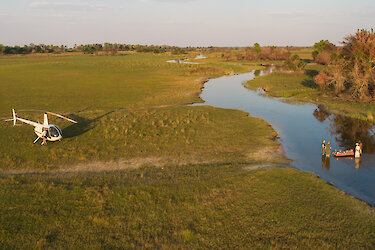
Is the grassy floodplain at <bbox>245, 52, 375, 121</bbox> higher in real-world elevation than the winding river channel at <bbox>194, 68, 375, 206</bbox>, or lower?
higher

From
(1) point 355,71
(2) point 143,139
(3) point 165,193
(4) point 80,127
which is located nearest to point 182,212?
(3) point 165,193

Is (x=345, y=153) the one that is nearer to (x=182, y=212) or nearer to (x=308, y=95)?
(x=182, y=212)

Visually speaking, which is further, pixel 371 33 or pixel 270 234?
pixel 371 33

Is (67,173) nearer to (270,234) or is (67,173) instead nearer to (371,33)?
(270,234)

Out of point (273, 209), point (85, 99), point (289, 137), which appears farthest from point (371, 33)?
point (85, 99)

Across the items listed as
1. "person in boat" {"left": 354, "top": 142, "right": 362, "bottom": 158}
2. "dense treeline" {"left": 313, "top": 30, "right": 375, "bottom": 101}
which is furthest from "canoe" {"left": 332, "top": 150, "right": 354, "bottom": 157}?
"dense treeline" {"left": 313, "top": 30, "right": 375, "bottom": 101}

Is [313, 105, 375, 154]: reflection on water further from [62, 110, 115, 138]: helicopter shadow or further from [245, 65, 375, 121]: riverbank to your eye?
[62, 110, 115, 138]: helicopter shadow
